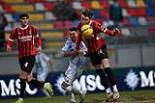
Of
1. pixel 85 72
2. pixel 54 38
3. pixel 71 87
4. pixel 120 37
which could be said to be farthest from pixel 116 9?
pixel 71 87

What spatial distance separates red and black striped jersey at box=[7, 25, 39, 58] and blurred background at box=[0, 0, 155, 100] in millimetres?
5740

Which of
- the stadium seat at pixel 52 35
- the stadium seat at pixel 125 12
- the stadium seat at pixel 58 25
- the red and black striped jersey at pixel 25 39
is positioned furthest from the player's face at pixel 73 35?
the stadium seat at pixel 125 12

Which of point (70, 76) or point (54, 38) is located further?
point (54, 38)

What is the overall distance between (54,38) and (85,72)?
12.0 feet

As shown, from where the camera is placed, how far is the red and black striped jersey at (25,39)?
47.3 feet

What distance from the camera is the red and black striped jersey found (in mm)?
14406

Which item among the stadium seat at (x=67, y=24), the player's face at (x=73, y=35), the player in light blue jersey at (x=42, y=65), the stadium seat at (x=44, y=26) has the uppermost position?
the player's face at (x=73, y=35)

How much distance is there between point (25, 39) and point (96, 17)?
10533mm

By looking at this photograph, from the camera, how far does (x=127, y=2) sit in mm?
26062

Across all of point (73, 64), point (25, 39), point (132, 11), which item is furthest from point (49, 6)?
point (73, 64)

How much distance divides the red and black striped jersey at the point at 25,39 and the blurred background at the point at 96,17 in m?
5.74

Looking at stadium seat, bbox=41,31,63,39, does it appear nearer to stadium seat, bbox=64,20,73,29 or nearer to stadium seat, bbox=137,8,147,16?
stadium seat, bbox=64,20,73,29

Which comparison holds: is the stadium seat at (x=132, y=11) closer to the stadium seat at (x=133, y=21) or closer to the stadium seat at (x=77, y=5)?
the stadium seat at (x=133, y=21)

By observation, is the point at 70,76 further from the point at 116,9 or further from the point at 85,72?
the point at 116,9
